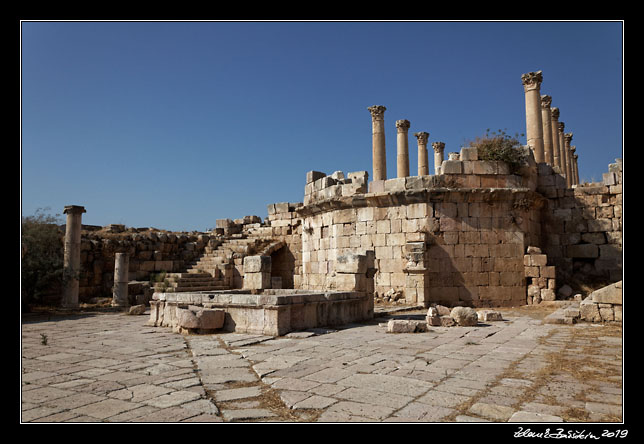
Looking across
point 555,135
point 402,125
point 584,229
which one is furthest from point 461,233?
point 555,135

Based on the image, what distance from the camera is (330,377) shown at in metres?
4.93

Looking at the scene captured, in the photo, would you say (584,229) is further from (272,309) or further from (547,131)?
(272,309)

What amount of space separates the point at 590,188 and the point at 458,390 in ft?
40.5

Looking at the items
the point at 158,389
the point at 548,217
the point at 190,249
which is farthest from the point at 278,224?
the point at 158,389

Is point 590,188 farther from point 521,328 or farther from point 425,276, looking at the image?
point 521,328

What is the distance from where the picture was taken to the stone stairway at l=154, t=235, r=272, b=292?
17438 millimetres

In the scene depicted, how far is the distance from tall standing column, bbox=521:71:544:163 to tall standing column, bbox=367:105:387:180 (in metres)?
5.04

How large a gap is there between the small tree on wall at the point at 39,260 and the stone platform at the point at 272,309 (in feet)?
17.4

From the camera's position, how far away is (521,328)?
8.63 metres

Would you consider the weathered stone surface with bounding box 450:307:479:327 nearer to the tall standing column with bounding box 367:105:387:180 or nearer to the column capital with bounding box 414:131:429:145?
the tall standing column with bounding box 367:105:387:180

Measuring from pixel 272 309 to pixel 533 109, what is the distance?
1259 centimetres

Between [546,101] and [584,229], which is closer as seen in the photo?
[584,229]

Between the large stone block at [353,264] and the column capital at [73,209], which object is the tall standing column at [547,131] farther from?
the column capital at [73,209]

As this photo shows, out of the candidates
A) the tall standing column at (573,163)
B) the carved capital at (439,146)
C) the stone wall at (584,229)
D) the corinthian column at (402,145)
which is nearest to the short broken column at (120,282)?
the corinthian column at (402,145)
